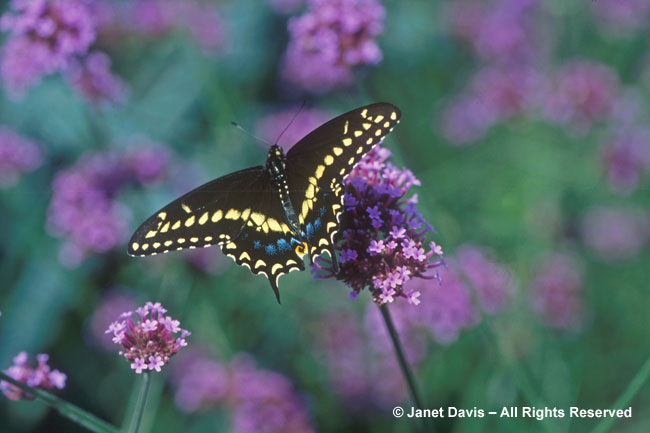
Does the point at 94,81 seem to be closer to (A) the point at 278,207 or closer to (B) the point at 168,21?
(B) the point at 168,21

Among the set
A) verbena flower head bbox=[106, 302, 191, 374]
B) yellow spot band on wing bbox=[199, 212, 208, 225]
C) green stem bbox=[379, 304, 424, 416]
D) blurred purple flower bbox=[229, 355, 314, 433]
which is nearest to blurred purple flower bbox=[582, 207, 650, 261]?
blurred purple flower bbox=[229, 355, 314, 433]

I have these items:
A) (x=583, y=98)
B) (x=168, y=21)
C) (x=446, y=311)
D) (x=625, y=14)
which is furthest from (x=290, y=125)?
(x=625, y=14)

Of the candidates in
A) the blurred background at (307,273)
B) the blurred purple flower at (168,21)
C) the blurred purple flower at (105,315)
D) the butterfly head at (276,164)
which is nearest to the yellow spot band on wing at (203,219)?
the butterfly head at (276,164)

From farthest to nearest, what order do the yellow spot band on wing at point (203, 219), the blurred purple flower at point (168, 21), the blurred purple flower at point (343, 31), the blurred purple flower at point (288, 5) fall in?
the blurred purple flower at point (288, 5)
the blurred purple flower at point (168, 21)
the blurred purple flower at point (343, 31)
the yellow spot band on wing at point (203, 219)

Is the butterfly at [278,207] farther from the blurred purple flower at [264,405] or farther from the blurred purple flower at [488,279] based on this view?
the blurred purple flower at [488,279]

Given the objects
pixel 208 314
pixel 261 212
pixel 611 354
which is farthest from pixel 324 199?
pixel 611 354

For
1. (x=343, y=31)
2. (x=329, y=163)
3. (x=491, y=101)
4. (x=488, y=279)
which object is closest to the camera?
(x=329, y=163)
